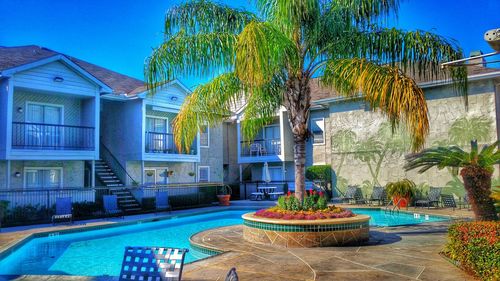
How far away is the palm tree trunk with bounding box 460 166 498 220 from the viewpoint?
28.0 feet

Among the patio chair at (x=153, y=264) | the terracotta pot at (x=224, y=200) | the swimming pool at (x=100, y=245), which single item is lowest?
the swimming pool at (x=100, y=245)

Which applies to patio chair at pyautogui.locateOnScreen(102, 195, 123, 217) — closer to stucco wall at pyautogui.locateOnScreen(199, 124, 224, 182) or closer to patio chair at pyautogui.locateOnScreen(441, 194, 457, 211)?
stucco wall at pyautogui.locateOnScreen(199, 124, 224, 182)

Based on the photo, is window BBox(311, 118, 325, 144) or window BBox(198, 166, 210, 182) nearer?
window BBox(311, 118, 325, 144)

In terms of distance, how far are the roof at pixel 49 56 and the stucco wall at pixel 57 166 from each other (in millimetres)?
4195

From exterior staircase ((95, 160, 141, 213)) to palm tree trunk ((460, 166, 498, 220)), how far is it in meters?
15.2

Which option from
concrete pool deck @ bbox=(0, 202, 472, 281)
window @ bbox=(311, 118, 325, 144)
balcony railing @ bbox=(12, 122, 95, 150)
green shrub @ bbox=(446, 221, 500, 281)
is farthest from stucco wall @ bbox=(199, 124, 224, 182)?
green shrub @ bbox=(446, 221, 500, 281)

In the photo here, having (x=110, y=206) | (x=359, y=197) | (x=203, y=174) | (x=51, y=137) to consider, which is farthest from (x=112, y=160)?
(x=359, y=197)

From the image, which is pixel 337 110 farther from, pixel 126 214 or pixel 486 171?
pixel 486 171

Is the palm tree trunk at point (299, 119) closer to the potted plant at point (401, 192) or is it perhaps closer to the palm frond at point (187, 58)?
the palm frond at point (187, 58)

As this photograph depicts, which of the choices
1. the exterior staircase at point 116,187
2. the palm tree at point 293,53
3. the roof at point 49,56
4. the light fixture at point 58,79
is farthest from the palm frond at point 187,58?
the exterior staircase at point 116,187

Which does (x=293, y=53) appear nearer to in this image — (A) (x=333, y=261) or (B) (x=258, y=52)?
(B) (x=258, y=52)

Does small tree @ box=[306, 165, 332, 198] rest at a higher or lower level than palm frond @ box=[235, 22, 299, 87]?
lower

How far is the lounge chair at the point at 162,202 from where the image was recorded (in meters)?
20.3

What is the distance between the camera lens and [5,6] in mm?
22219
